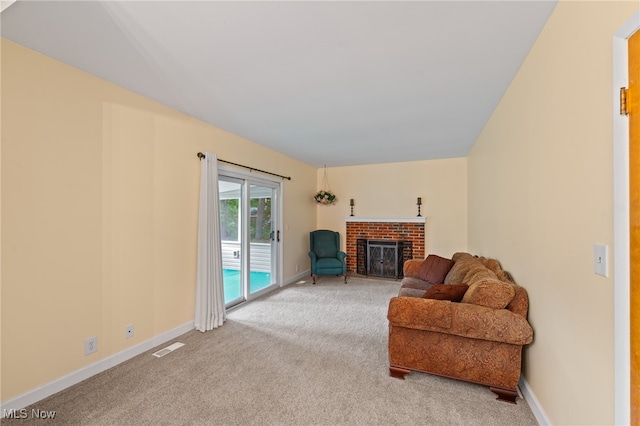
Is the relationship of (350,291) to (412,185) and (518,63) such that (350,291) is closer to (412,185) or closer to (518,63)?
(412,185)

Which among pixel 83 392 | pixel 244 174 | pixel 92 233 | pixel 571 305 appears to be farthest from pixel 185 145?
pixel 571 305

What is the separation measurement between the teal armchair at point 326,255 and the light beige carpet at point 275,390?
2.03 m

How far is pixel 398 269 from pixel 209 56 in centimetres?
486

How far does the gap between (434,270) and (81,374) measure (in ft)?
12.2

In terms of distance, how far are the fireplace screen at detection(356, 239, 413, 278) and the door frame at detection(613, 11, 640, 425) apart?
4.47 metres

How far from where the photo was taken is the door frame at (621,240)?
101cm

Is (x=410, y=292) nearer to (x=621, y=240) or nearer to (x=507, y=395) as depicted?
(x=507, y=395)

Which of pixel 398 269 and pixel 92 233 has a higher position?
pixel 92 233

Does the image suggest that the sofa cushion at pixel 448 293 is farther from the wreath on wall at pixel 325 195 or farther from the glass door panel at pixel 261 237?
the wreath on wall at pixel 325 195

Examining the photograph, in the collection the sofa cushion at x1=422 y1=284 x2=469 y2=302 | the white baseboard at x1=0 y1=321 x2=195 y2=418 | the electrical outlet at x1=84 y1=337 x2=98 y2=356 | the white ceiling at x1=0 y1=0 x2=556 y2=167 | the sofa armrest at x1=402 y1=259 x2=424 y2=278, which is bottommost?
the white baseboard at x1=0 y1=321 x2=195 y2=418

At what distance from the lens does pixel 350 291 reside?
4.64m

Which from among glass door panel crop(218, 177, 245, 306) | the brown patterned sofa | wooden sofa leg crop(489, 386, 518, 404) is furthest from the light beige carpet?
glass door panel crop(218, 177, 245, 306)

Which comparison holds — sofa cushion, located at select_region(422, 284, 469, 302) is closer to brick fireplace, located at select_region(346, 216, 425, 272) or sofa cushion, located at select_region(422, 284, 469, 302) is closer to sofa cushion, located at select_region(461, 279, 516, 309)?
sofa cushion, located at select_region(461, 279, 516, 309)

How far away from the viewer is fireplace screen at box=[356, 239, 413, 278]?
551 centimetres
